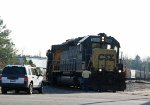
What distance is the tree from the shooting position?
10212 centimetres

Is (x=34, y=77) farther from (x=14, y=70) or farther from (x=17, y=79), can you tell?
(x=17, y=79)

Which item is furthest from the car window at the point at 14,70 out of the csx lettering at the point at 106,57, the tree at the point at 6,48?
the tree at the point at 6,48

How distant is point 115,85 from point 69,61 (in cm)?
672

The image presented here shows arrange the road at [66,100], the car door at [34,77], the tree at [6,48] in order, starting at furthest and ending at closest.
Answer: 1. the tree at [6,48]
2. the car door at [34,77]
3. the road at [66,100]

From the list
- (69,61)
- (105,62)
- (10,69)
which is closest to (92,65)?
(105,62)

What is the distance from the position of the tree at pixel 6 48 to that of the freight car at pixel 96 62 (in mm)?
60355

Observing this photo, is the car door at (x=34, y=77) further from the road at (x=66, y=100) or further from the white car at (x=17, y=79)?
the road at (x=66, y=100)

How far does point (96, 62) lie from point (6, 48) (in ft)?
225

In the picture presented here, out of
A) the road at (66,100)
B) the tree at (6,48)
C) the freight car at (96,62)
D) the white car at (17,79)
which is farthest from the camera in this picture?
the tree at (6,48)

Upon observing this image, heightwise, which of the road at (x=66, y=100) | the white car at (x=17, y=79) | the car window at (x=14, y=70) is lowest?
the road at (x=66, y=100)

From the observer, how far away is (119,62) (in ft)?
128

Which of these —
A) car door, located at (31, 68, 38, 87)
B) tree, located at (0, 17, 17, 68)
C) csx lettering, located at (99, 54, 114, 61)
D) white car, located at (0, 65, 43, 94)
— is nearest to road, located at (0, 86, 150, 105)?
white car, located at (0, 65, 43, 94)

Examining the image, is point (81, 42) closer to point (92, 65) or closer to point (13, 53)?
point (92, 65)

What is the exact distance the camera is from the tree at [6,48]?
10212cm
